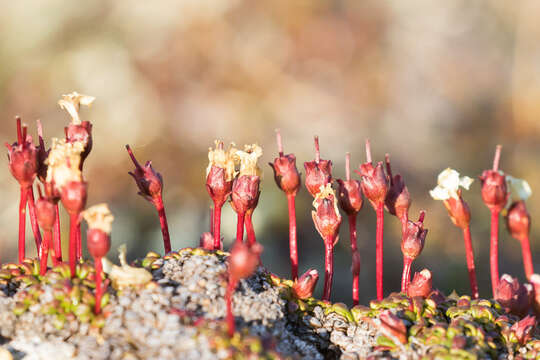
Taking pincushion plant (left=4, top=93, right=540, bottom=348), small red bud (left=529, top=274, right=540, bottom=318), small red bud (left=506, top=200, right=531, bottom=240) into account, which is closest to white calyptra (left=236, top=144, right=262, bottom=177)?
pincushion plant (left=4, top=93, right=540, bottom=348)

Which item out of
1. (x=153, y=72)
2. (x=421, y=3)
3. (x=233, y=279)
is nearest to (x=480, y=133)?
(x=421, y=3)

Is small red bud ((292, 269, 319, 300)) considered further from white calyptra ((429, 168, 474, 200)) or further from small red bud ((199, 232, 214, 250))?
white calyptra ((429, 168, 474, 200))

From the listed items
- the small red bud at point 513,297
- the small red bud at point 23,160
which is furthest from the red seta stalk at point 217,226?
the small red bud at point 513,297

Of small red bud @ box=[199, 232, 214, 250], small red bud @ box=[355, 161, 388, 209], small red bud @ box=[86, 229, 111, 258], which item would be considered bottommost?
small red bud @ box=[199, 232, 214, 250]

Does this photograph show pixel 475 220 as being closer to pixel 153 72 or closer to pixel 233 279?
pixel 153 72

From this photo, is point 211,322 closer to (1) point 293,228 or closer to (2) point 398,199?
(1) point 293,228

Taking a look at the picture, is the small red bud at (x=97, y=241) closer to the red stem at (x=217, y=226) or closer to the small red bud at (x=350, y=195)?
the red stem at (x=217, y=226)

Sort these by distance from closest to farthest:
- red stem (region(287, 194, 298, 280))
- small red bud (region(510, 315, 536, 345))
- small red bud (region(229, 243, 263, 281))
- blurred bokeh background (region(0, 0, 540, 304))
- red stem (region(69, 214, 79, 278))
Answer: small red bud (region(229, 243, 263, 281)), red stem (region(69, 214, 79, 278)), small red bud (region(510, 315, 536, 345)), red stem (region(287, 194, 298, 280)), blurred bokeh background (region(0, 0, 540, 304))
